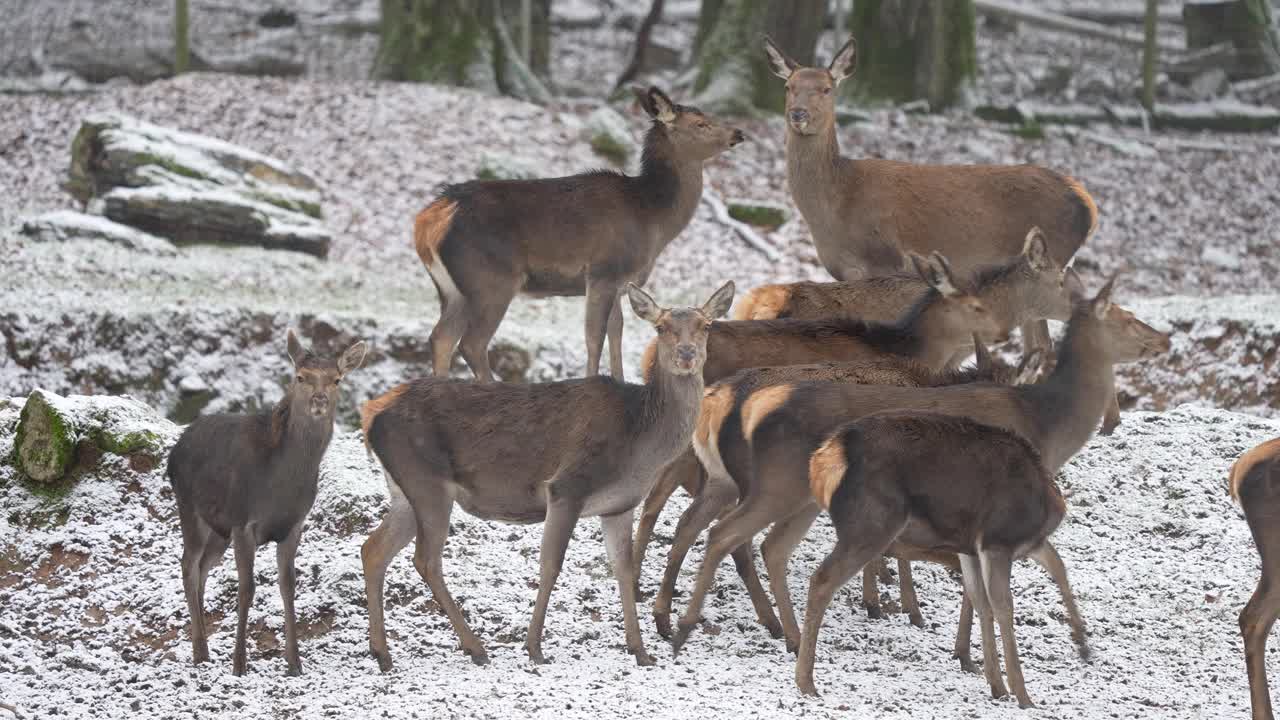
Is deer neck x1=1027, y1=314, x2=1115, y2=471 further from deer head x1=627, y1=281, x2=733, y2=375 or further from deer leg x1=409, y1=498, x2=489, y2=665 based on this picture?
deer leg x1=409, y1=498, x2=489, y2=665

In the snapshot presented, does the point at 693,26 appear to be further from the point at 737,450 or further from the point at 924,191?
the point at 737,450

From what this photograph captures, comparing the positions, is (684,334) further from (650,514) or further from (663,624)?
(663,624)

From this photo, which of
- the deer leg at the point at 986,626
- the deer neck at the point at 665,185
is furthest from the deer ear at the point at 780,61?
the deer leg at the point at 986,626

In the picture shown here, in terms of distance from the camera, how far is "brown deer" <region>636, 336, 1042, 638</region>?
772 cm

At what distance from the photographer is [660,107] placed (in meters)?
10.2

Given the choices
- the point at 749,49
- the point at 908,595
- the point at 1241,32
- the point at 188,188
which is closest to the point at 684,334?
the point at 908,595

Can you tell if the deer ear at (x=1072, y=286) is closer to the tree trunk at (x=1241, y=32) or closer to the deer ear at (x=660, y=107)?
the deer ear at (x=660, y=107)

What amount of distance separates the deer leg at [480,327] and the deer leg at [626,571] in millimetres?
2227

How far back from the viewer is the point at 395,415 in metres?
7.42

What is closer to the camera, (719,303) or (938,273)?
(719,303)

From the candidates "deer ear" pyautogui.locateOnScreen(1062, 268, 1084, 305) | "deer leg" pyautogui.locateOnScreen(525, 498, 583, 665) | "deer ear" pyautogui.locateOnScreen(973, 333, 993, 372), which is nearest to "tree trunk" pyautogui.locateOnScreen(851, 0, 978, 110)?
"deer ear" pyautogui.locateOnScreen(1062, 268, 1084, 305)

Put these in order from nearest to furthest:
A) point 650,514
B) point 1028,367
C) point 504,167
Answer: point 650,514 < point 1028,367 < point 504,167

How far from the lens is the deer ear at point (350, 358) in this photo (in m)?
7.64

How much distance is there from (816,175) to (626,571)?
3964 mm
